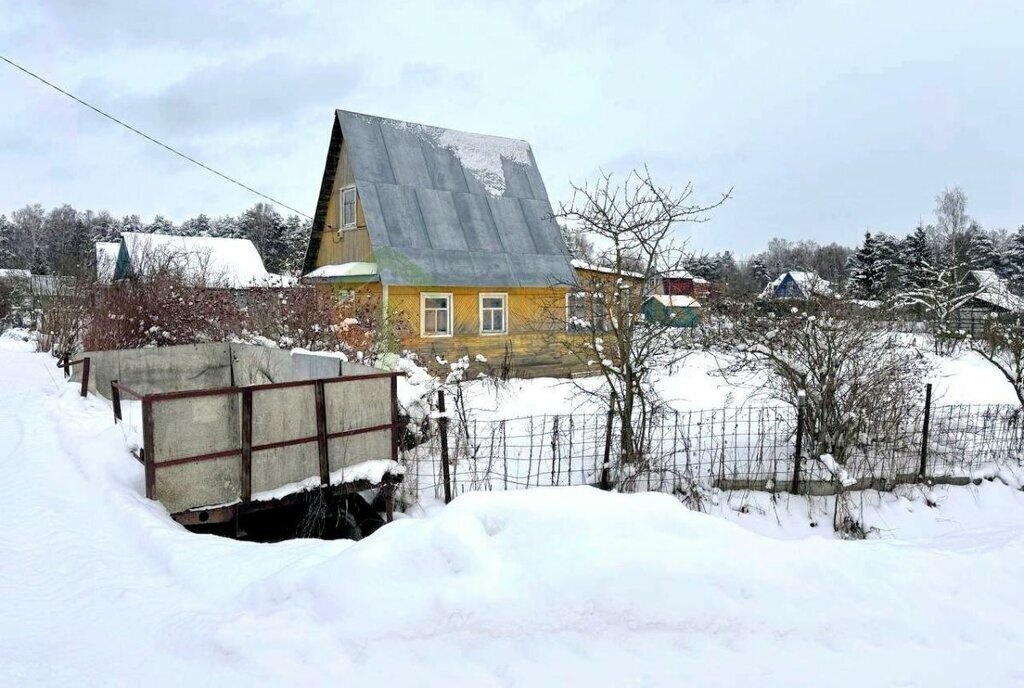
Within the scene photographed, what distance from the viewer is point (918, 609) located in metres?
3.93

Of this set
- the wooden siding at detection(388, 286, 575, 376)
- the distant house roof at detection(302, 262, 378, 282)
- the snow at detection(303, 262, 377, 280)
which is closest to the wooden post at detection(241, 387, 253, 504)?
the wooden siding at detection(388, 286, 575, 376)

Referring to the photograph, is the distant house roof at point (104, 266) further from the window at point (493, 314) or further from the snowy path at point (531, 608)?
the snowy path at point (531, 608)

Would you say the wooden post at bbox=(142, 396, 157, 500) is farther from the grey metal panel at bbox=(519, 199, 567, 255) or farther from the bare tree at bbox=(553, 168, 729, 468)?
the grey metal panel at bbox=(519, 199, 567, 255)

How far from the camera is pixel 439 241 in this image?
1769 centimetres

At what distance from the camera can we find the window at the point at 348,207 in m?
18.2

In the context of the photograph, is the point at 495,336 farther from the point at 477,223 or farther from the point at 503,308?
the point at 477,223

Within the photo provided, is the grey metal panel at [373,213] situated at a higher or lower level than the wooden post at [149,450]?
higher

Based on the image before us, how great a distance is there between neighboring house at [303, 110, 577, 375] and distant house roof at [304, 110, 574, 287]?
0.11 ft

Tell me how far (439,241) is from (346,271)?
2532 mm

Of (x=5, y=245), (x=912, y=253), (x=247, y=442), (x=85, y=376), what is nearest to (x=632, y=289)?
(x=247, y=442)

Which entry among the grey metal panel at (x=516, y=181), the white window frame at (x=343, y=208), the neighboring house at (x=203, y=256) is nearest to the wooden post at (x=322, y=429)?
the white window frame at (x=343, y=208)

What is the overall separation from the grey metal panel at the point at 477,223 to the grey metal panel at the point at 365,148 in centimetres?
210

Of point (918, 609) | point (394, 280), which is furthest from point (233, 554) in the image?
point (394, 280)

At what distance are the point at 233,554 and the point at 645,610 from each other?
2986mm
